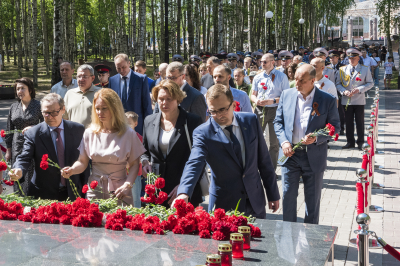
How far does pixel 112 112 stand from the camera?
496 centimetres

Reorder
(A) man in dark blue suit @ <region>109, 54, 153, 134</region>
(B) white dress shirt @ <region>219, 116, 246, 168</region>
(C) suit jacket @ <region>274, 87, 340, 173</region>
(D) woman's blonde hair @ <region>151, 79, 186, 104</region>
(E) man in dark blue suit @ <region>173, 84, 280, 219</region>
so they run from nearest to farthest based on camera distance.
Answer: (E) man in dark blue suit @ <region>173, 84, 280, 219</region> < (B) white dress shirt @ <region>219, 116, 246, 168</region> < (D) woman's blonde hair @ <region>151, 79, 186, 104</region> < (C) suit jacket @ <region>274, 87, 340, 173</region> < (A) man in dark blue suit @ <region>109, 54, 153, 134</region>

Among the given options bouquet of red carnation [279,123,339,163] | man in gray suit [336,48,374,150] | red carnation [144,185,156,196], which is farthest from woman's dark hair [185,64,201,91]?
man in gray suit [336,48,374,150]

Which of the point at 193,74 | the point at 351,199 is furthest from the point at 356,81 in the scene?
the point at 193,74

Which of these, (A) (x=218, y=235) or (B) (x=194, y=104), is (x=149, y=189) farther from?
(B) (x=194, y=104)

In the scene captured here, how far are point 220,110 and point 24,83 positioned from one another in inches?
158

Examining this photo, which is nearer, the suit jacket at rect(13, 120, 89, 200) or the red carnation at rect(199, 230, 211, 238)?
the red carnation at rect(199, 230, 211, 238)

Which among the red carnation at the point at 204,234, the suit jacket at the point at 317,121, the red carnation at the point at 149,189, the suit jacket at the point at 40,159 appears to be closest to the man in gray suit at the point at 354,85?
the suit jacket at the point at 317,121

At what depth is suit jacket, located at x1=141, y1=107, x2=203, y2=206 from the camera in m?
5.19

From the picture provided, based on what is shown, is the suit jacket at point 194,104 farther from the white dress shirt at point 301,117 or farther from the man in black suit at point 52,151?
the man in black suit at point 52,151

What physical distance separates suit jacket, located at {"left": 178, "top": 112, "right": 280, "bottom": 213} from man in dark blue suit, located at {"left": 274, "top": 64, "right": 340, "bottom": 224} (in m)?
1.05

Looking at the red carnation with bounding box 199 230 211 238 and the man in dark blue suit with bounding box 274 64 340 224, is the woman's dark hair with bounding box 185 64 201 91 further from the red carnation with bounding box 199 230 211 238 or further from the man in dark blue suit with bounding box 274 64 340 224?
the red carnation with bounding box 199 230 211 238

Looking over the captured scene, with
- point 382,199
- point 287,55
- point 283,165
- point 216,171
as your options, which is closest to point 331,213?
point 382,199

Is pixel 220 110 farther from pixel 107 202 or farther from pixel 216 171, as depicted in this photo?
pixel 107 202

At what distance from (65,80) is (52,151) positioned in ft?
11.1
